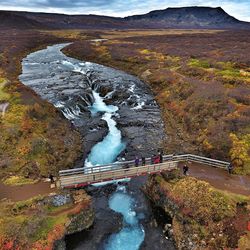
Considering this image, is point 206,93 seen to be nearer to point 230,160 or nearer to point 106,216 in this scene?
point 230,160

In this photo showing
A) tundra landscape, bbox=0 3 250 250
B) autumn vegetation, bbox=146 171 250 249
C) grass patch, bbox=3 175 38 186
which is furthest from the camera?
grass patch, bbox=3 175 38 186

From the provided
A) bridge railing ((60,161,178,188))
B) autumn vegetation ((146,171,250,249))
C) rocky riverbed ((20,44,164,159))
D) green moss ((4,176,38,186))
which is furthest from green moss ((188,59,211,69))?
green moss ((4,176,38,186))

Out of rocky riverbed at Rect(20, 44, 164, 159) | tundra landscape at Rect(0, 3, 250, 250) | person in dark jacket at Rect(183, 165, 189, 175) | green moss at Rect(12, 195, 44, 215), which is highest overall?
person in dark jacket at Rect(183, 165, 189, 175)

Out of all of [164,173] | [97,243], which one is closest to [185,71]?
[164,173]

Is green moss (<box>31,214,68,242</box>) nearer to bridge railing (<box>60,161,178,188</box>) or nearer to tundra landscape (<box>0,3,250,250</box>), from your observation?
tundra landscape (<box>0,3,250,250</box>)

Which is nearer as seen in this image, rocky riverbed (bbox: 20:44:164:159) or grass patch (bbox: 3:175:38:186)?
grass patch (bbox: 3:175:38:186)

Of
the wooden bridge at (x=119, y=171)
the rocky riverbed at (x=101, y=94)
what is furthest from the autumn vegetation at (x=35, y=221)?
the rocky riverbed at (x=101, y=94)
